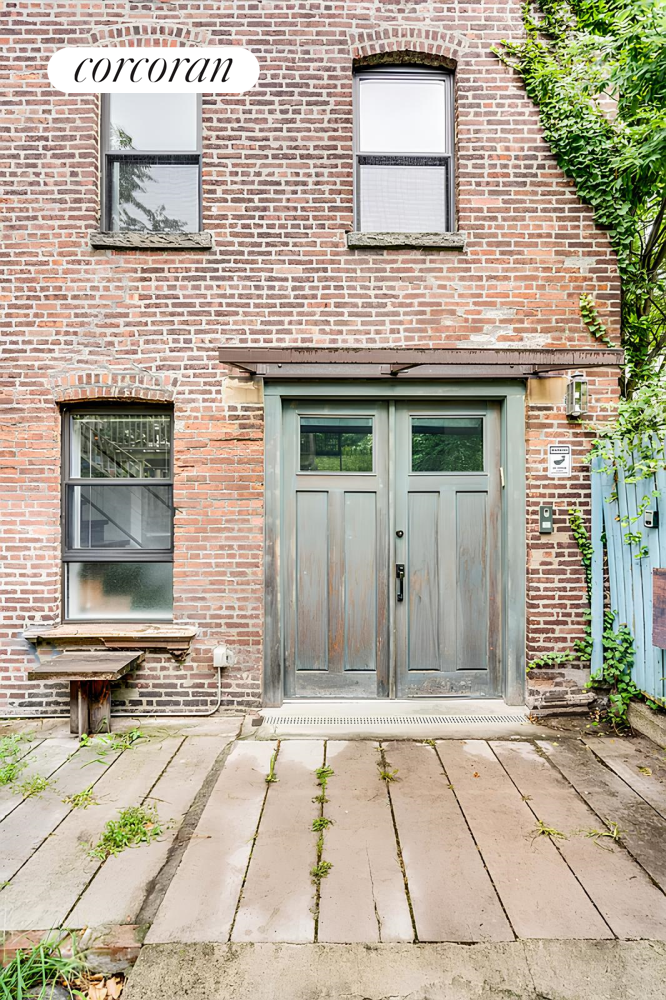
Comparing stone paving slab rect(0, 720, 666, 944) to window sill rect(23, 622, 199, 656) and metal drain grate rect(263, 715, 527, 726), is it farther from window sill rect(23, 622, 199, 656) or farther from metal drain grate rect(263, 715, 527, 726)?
window sill rect(23, 622, 199, 656)

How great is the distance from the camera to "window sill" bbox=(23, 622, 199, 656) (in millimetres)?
4832

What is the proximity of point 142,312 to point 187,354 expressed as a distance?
0.52 metres

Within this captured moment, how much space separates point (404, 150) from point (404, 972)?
18.8ft

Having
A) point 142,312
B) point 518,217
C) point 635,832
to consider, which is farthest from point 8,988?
point 518,217

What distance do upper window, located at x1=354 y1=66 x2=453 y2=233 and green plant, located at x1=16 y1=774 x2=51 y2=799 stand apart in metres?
4.91

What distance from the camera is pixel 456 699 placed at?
506 centimetres

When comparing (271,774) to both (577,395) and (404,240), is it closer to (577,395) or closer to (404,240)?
(577,395)

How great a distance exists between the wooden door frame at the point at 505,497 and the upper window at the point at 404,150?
145 cm

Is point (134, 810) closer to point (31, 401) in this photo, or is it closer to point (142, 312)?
point (31, 401)

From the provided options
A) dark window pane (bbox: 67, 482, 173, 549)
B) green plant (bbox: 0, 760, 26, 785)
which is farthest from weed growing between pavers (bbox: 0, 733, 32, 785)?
dark window pane (bbox: 67, 482, 173, 549)

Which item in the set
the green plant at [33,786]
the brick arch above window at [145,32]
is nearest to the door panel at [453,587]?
the green plant at [33,786]

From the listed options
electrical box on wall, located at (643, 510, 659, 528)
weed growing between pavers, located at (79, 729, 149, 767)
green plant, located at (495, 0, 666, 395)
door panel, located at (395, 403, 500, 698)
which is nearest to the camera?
electrical box on wall, located at (643, 510, 659, 528)

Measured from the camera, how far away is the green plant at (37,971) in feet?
7.70

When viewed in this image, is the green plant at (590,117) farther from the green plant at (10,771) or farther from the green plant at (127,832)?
the green plant at (10,771)
